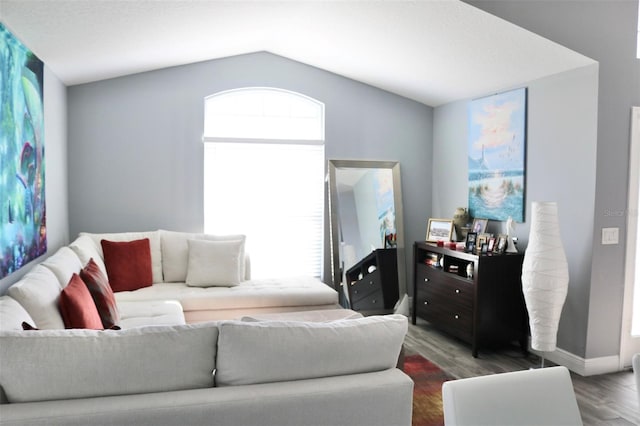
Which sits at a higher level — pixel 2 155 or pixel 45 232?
pixel 2 155

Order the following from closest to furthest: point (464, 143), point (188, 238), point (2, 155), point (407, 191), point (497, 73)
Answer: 1. point (2, 155)
2. point (497, 73)
3. point (188, 238)
4. point (464, 143)
5. point (407, 191)

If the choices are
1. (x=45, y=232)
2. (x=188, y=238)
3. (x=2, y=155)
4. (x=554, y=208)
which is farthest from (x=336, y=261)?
(x=2, y=155)

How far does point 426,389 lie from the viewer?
138 inches

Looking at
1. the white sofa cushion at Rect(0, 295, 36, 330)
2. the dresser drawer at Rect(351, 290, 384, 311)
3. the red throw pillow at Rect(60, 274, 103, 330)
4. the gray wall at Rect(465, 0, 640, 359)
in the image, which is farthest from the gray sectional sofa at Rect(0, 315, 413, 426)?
the dresser drawer at Rect(351, 290, 384, 311)

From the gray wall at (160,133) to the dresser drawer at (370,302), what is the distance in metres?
0.64

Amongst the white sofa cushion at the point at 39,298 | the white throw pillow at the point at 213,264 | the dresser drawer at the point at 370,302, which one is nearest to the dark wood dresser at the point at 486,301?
the dresser drawer at the point at 370,302

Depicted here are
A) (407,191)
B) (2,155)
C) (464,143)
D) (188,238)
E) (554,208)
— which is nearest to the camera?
(2,155)

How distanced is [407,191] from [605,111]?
8.38ft

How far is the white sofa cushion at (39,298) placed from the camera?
242 cm

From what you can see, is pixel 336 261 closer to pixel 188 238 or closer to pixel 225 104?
pixel 188 238

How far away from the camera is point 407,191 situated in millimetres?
5988

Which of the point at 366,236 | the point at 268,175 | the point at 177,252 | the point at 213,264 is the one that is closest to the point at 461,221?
the point at 366,236

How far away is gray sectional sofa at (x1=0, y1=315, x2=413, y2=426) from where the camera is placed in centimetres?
159

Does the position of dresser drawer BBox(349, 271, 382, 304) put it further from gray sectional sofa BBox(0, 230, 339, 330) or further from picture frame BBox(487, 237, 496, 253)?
picture frame BBox(487, 237, 496, 253)
